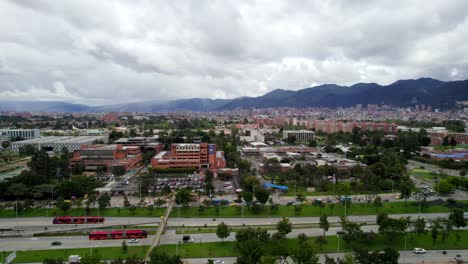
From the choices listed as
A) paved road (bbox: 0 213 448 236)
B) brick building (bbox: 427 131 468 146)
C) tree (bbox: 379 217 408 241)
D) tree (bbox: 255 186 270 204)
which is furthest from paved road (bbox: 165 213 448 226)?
brick building (bbox: 427 131 468 146)

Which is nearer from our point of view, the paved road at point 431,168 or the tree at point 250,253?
the tree at point 250,253

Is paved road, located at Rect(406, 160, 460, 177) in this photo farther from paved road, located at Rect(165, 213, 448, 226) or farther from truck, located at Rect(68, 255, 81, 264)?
truck, located at Rect(68, 255, 81, 264)

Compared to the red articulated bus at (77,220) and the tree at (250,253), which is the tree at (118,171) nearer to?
the red articulated bus at (77,220)

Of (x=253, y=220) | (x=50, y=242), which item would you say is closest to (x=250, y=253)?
(x=253, y=220)

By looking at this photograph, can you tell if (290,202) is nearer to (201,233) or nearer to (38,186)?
(201,233)

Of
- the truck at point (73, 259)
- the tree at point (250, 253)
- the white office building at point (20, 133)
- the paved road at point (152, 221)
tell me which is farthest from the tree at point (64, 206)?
the white office building at point (20, 133)

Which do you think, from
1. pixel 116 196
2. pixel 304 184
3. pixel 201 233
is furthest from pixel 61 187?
pixel 304 184
